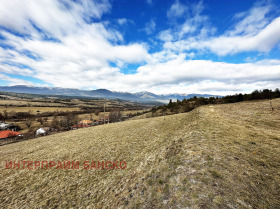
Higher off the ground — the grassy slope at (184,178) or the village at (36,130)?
the grassy slope at (184,178)

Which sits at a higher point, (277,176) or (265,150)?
(265,150)

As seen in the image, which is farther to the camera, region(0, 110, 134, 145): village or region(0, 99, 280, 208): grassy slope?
region(0, 110, 134, 145): village

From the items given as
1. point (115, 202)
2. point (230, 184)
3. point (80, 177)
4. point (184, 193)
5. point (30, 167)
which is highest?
point (230, 184)

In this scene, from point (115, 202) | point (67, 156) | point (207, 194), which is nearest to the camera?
point (207, 194)

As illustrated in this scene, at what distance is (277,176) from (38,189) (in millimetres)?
19202

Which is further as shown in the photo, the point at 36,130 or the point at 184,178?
the point at 36,130

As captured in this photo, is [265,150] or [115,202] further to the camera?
[265,150]

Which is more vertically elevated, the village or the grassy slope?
the grassy slope

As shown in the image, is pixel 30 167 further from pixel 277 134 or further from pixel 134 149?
pixel 277 134

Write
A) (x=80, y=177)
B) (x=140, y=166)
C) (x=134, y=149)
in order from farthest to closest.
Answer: (x=134, y=149) → (x=80, y=177) → (x=140, y=166)

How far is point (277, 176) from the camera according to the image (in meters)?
6.93

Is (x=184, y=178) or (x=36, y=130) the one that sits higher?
(x=184, y=178)

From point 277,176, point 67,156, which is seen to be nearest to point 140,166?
point 277,176

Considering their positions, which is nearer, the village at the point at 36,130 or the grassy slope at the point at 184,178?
the grassy slope at the point at 184,178
